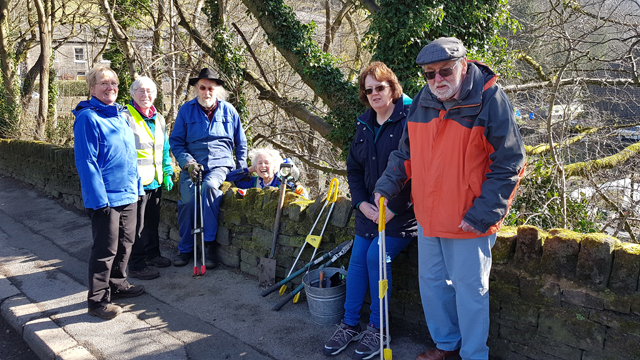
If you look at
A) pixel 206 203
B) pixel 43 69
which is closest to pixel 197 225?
→ pixel 206 203

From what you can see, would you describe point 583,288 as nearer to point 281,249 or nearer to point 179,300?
point 281,249

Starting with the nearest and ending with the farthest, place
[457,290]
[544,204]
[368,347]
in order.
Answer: [457,290]
[368,347]
[544,204]

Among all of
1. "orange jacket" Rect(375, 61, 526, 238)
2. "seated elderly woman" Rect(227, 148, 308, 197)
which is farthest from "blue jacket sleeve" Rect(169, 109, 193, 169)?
"orange jacket" Rect(375, 61, 526, 238)

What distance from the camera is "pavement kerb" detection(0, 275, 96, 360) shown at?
377cm

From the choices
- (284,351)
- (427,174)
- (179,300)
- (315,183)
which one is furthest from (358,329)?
(315,183)

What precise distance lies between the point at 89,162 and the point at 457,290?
3140mm

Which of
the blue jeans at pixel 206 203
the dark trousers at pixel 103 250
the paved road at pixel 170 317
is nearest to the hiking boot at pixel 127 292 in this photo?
the paved road at pixel 170 317

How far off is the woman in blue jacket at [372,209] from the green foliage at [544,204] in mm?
3077

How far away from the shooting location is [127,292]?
4719 mm

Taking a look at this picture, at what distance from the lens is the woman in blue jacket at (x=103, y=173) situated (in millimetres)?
4160

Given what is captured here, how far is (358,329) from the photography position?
3.81 m

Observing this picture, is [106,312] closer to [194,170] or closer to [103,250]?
[103,250]

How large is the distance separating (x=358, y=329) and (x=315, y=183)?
10532 mm

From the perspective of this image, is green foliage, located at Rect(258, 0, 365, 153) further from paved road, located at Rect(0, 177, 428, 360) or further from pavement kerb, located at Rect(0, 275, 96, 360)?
pavement kerb, located at Rect(0, 275, 96, 360)
